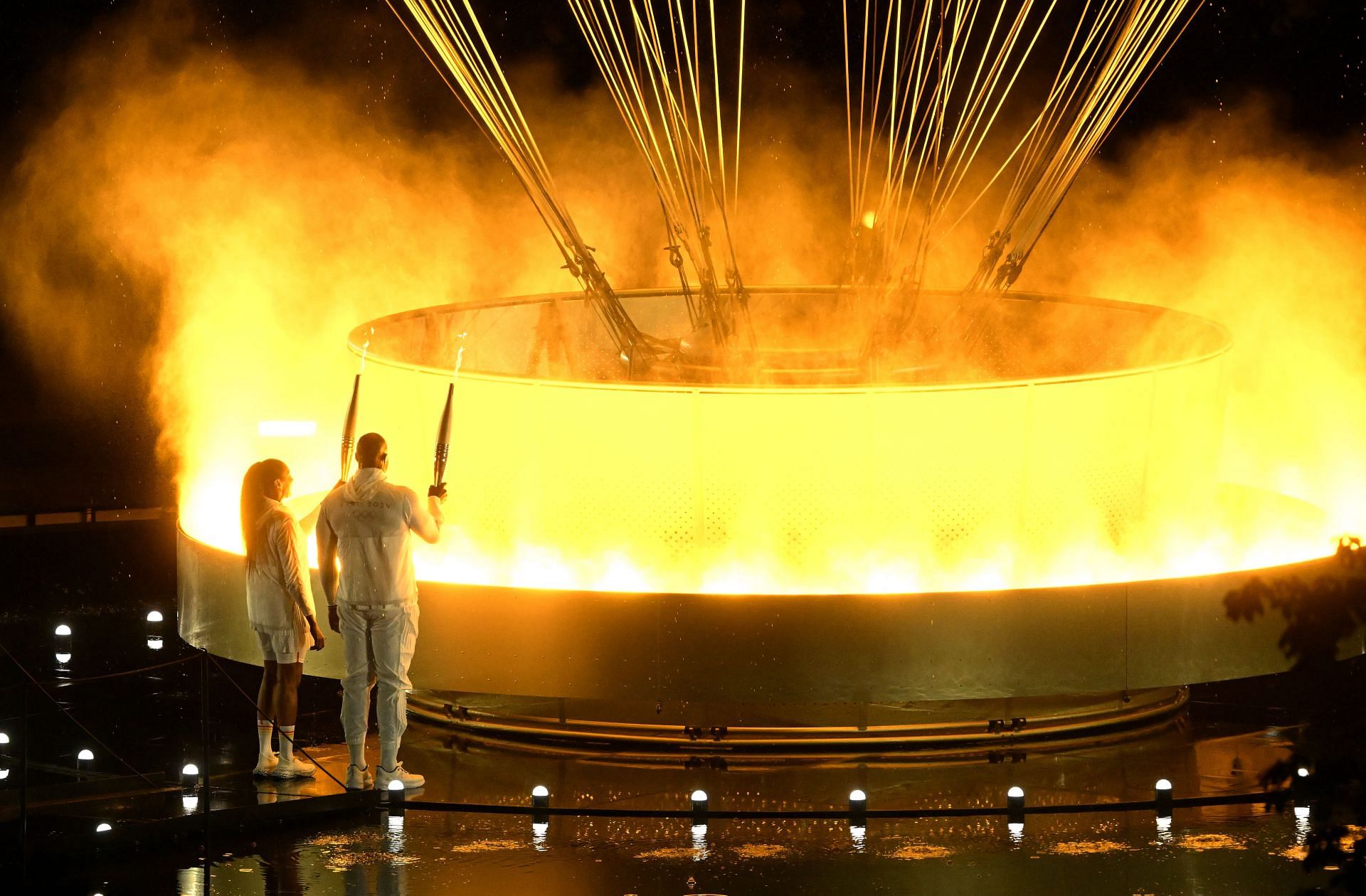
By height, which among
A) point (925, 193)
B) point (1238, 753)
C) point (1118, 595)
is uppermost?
point (925, 193)

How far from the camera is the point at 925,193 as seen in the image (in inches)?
807

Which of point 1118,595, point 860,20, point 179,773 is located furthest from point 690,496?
point 860,20

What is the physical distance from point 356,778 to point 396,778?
0.19m

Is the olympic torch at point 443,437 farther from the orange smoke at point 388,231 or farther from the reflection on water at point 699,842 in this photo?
the orange smoke at point 388,231

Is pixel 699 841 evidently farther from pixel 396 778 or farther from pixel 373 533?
pixel 373 533

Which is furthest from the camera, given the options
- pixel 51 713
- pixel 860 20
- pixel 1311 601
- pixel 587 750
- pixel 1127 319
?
pixel 860 20

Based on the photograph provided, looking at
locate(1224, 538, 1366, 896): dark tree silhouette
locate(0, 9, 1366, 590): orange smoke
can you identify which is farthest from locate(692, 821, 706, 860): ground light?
locate(0, 9, 1366, 590): orange smoke

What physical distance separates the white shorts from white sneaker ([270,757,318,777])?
490mm

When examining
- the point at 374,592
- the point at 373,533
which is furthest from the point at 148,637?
the point at 373,533

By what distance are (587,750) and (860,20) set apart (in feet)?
34.5

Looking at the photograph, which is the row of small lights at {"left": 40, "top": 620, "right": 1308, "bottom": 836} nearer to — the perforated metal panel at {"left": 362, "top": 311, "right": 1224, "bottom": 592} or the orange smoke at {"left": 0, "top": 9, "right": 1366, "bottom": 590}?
the perforated metal panel at {"left": 362, "top": 311, "right": 1224, "bottom": 592}

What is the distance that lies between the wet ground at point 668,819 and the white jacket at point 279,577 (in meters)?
0.81

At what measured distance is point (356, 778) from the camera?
1004 cm

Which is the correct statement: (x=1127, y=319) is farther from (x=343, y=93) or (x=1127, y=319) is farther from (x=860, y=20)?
(x=343, y=93)
